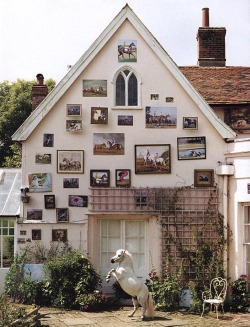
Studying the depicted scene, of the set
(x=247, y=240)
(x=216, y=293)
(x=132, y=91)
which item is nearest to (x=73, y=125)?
(x=132, y=91)

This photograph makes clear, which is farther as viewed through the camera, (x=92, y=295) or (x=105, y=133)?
(x=105, y=133)

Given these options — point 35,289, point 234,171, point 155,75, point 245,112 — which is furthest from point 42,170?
point 245,112

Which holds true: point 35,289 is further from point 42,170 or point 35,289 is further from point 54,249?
point 42,170

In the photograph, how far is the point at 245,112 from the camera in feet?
57.8

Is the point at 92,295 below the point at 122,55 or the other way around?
below

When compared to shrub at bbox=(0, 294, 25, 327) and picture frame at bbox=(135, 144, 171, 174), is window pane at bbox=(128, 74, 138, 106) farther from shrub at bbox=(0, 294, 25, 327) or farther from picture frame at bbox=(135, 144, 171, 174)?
shrub at bbox=(0, 294, 25, 327)

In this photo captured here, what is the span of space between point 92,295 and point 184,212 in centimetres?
356

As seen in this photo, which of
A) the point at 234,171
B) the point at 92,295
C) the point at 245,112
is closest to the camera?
the point at 92,295

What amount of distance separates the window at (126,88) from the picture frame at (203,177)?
8.91 feet

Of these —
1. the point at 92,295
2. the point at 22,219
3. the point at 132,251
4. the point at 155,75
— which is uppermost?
the point at 155,75

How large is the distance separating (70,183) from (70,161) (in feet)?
2.11

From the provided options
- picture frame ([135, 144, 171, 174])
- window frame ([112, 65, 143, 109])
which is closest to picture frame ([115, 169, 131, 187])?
picture frame ([135, 144, 171, 174])

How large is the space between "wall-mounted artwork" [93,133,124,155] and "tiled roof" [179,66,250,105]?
3796mm

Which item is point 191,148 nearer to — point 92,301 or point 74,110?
point 74,110
